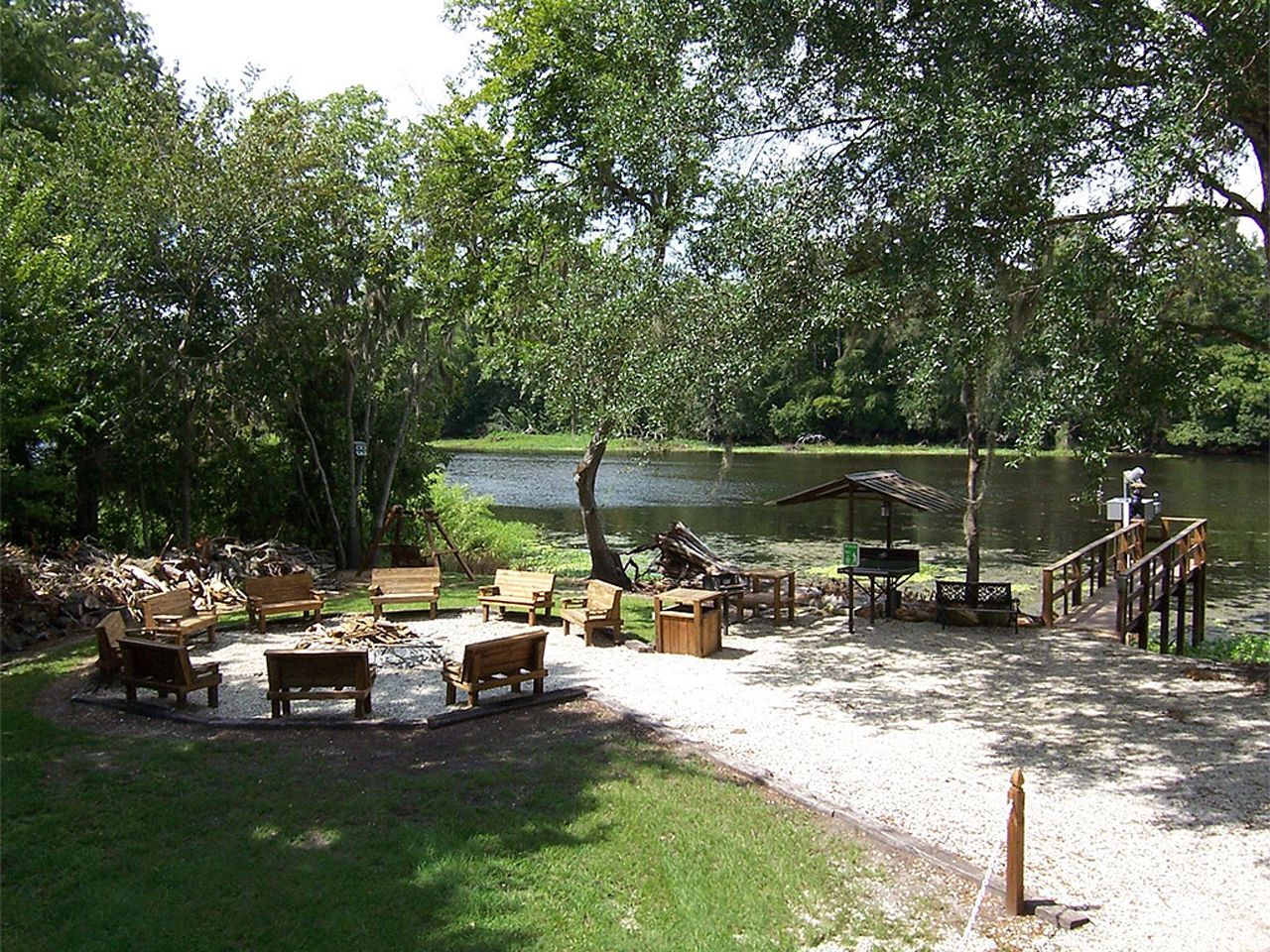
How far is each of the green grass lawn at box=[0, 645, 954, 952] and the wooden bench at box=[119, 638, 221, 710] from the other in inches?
34.9

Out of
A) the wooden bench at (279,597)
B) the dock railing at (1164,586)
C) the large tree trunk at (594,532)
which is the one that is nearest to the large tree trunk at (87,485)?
the wooden bench at (279,597)

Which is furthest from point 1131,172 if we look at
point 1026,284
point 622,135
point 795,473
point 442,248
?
point 795,473

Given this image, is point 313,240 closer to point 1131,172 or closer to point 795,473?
point 1131,172

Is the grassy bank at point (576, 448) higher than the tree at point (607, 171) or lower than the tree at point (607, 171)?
lower

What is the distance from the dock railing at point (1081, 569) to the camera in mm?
14375

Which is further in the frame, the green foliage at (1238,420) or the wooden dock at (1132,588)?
the green foliage at (1238,420)

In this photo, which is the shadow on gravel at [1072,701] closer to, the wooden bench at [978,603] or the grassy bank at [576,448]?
the wooden bench at [978,603]

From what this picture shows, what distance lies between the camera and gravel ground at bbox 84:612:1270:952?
578 centimetres

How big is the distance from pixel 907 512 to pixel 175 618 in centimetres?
2975

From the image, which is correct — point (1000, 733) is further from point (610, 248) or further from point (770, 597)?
point (610, 248)

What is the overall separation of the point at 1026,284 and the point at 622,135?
17.1 feet

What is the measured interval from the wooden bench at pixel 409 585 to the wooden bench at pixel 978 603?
7.40m

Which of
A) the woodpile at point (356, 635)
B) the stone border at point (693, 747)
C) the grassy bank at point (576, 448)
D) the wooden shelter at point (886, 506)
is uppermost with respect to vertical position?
the grassy bank at point (576, 448)

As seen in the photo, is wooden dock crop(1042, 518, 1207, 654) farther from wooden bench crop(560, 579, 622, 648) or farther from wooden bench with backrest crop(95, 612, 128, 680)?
wooden bench with backrest crop(95, 612, 128, 680)
